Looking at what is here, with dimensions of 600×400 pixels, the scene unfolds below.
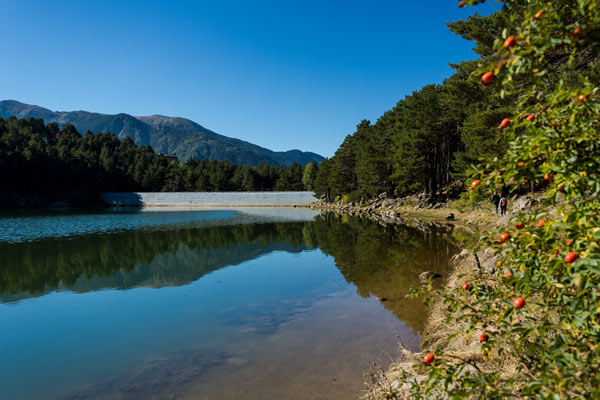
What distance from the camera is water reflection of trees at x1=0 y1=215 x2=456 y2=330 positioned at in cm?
1351

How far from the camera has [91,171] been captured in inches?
4279

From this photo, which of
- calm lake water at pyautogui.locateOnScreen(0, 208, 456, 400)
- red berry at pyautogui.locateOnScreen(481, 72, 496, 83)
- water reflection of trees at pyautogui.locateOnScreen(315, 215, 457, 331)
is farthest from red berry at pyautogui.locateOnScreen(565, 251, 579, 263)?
water reflection of trees at pyautogui.locateOnScreen(315, 215, 457, 331)

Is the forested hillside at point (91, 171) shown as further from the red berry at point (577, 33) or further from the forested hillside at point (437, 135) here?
the red berry at point (577, 33)

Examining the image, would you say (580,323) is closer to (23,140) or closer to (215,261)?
(215,261)

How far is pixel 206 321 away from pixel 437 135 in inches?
1590

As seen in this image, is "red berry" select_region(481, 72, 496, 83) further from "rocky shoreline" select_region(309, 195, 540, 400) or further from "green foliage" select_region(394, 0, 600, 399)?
"rocky shoreline" select_region(309, 195, 540, 400)

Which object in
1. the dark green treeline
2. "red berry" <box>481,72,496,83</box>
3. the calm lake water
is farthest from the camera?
the dark green treeline

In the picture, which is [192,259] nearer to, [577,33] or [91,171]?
[577,33]

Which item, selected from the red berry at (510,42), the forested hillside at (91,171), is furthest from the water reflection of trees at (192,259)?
the forested hillside at (91,171)

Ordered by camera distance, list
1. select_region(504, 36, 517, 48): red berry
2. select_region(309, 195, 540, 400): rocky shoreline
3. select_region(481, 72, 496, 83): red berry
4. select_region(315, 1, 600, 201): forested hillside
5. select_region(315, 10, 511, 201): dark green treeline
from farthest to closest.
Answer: select_region(315, 10, 511, 201): dark green treeline
select_region(315, 1, 600, 201): forested hillside
select_region(309, 195, 540, 400): rocky shoreline
select_region(481, 72, 496, 83): red berry
select_region(504, 36, 517, 48): red berry

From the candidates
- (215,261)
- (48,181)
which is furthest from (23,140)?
(215,261)

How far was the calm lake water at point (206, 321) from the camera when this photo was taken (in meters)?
6.41

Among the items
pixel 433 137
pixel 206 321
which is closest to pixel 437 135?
pixel 433 137

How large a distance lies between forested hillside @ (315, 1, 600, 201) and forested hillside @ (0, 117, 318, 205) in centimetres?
5342
